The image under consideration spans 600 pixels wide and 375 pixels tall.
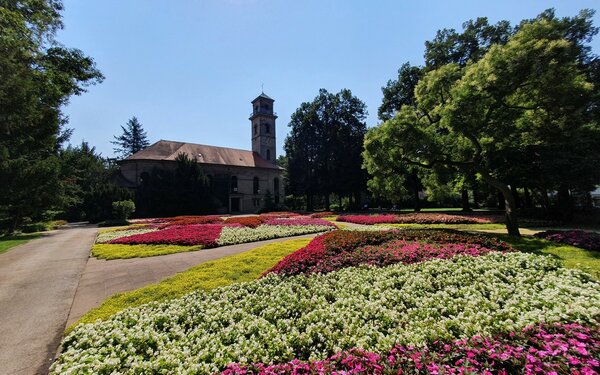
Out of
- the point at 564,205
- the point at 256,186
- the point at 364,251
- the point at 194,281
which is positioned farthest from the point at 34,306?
the point at 256,186

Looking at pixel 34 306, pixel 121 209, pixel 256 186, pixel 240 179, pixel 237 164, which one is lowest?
pixel 34 306

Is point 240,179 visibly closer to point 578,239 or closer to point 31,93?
point 31,93

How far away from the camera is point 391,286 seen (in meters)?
5.32

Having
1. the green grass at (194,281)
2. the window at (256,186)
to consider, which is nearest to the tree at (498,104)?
the green grass at (194,281)

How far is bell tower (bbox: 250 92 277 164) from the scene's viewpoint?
52406 mm

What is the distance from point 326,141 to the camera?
4494cm

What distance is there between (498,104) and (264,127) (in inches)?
1764

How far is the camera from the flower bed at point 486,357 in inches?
99.4

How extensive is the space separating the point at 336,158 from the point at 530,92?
31613mm

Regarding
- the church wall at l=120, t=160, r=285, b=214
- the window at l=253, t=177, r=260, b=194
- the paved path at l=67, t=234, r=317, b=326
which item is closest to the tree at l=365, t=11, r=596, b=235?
the paved path at l=67, t=234, r=317, b=326

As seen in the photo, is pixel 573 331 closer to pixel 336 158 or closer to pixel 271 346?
pixel 271 346

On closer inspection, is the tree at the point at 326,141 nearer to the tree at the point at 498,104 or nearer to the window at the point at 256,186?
the window at the point at 256,186

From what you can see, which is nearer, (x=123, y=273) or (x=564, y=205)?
(x=123, y=273)

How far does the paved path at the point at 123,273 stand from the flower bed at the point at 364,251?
3.36 m
